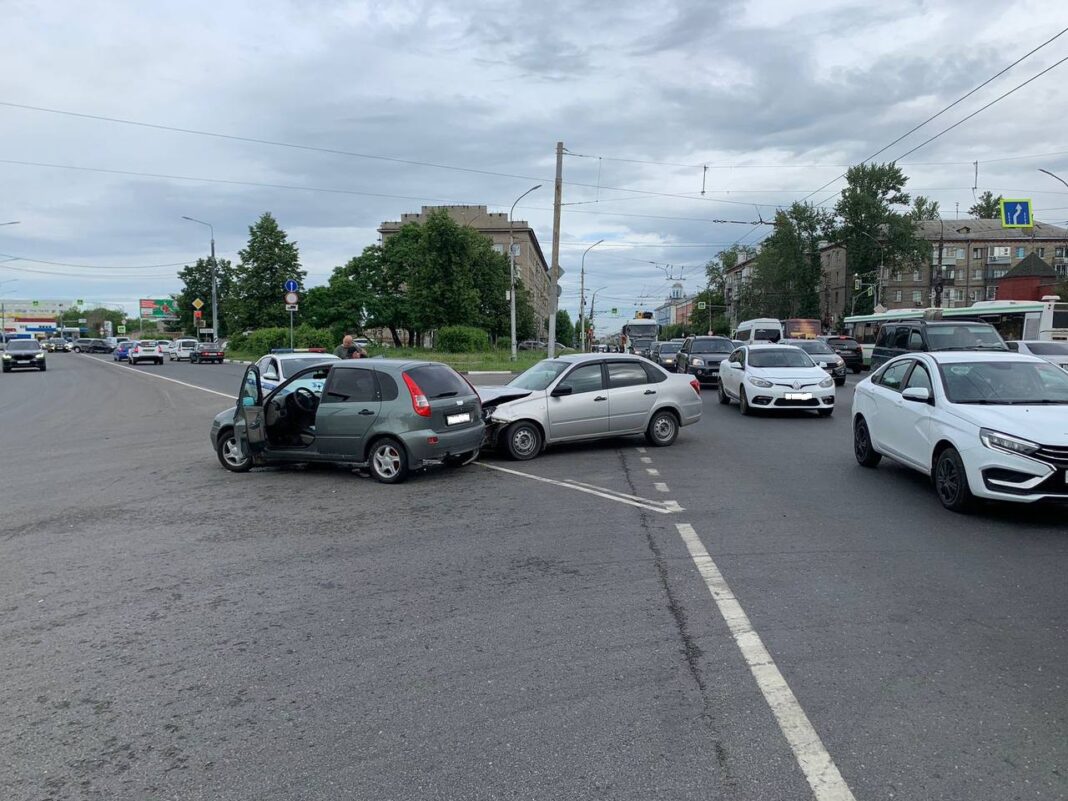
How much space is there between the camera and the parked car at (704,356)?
25.3 metres

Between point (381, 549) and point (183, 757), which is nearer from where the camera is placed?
point (183, 757)

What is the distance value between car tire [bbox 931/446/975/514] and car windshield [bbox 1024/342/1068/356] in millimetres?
16440

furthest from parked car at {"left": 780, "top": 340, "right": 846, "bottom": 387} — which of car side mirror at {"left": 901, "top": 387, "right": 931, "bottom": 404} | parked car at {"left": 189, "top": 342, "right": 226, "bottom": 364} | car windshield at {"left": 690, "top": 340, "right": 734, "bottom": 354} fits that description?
parked car at {"left": 189, "top": 342, "right": 226, "bottom": 364}

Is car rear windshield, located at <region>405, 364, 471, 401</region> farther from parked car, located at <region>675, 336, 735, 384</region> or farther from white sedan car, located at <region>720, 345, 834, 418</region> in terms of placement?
parked car, located at <region>675, 336, 735, 384</region>

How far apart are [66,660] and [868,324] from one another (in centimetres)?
4260

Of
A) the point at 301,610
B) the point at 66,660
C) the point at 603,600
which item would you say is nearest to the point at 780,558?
the point at 603,600

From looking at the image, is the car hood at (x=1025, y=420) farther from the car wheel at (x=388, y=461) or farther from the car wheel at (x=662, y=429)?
the car wheel at (x=388, y=461)

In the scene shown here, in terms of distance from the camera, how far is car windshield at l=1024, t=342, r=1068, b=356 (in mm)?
21250

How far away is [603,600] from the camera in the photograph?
204 inches

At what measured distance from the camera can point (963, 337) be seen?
16859 mm

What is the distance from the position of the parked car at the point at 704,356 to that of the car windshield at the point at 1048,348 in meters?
8.26

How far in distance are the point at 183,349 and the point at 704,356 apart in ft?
160

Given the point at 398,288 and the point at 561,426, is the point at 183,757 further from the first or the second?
the point at 398,288

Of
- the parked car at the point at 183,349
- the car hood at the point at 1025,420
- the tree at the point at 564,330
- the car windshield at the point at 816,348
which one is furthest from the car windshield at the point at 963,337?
the tree at the point at 564,330
